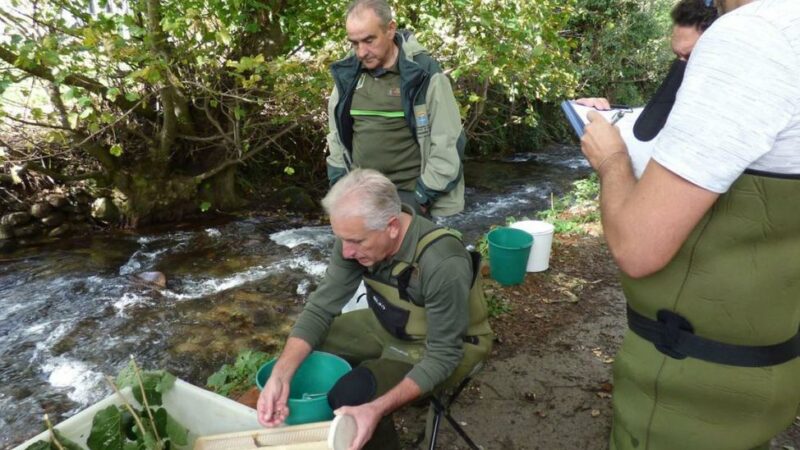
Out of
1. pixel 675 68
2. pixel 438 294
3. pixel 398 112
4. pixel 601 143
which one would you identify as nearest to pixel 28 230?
pixel 398 112

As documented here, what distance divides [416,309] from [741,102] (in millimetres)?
1401

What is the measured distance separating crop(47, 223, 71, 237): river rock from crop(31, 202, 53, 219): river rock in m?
0.20

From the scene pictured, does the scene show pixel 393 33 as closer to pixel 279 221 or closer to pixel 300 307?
pixel 300 307

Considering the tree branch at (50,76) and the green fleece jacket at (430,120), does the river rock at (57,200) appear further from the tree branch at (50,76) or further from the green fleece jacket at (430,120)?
the green fleece jacket at (430,120)

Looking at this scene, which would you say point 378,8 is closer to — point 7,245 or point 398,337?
point 398,337

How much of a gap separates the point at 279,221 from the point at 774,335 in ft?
21.8

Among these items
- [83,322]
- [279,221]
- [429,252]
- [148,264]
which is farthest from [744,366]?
[279,221]

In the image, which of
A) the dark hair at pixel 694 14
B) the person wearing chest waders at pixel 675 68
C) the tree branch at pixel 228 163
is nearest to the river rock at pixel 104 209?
the tree branch at pixel 228 163

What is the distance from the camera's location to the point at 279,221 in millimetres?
7277

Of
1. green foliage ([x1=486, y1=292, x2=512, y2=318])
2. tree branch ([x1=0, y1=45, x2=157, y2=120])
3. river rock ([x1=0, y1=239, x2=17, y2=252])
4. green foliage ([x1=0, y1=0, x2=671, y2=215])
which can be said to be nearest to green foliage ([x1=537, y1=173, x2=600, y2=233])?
green foliage ([x1=0, y1=0, x2=671, y2=215])

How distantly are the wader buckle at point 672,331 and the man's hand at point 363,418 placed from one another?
88cm

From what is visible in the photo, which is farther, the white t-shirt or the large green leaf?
the large green leaf

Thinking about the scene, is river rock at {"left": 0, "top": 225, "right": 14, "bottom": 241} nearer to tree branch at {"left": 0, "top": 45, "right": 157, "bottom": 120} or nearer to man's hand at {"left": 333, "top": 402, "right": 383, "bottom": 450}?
tree branch at {"left": 0, "top": 45, "right": 157, "bottom": 120}

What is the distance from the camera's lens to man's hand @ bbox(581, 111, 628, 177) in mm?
1153
